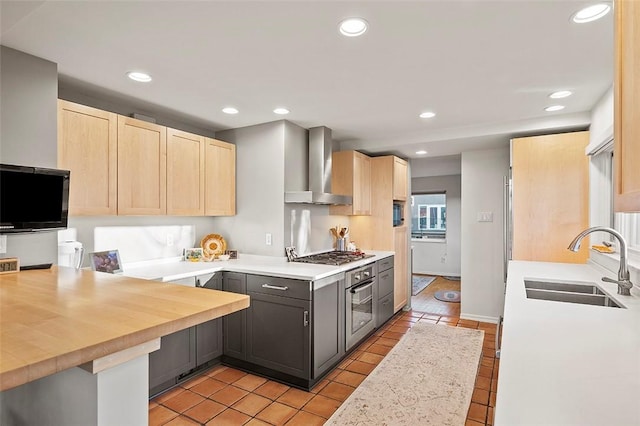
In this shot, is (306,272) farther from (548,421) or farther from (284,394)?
(548,421)

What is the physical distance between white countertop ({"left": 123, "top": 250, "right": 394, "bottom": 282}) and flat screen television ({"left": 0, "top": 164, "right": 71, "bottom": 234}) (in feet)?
2.49

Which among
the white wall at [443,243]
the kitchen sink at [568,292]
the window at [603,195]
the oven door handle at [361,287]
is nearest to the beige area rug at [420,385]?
the oven door handle at [361,287]

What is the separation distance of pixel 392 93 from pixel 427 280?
5200 millimetres

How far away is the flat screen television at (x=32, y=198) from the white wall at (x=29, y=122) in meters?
0.13

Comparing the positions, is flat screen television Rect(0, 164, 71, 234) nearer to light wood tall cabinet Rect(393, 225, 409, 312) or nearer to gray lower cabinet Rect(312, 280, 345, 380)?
gray lower cabinet Rect(312, 280, 345, 380)

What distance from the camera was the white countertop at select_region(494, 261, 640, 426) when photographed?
72 cm

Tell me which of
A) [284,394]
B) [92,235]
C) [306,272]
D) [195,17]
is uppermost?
[195,17]

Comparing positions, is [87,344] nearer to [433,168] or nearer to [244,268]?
[244,268]

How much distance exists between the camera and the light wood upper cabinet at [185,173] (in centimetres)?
300

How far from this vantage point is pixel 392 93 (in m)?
2.72

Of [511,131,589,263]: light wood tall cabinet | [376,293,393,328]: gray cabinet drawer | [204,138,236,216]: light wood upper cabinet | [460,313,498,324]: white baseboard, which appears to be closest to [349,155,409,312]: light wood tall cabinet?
[376,293,393,328]: gray cabinet drawer

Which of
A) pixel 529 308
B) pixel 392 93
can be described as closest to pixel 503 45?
pixel 392 93

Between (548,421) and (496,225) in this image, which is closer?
(548,421)

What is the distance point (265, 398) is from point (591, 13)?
120 inches
